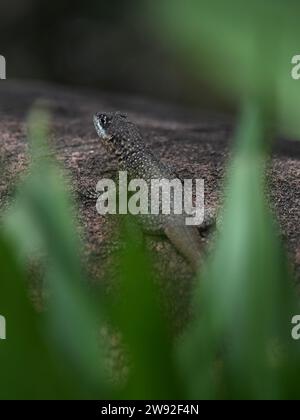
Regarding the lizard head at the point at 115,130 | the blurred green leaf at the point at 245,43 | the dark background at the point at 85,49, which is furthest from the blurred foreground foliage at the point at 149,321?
the dark background at the point at 85,49

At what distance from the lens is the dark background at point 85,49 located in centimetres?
1161

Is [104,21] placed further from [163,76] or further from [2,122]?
[2,122]

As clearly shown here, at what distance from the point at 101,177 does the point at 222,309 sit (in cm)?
237

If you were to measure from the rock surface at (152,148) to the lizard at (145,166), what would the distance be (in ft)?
0.20

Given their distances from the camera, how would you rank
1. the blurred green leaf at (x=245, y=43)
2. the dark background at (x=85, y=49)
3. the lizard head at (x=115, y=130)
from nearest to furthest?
the lizard head at (x=115, y=130)
the blurred green leaf at (x=245, y=43)
the dark background at (x=85, y=49)

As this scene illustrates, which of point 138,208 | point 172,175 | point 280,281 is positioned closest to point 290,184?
point 172,175

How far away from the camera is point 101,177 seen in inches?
174

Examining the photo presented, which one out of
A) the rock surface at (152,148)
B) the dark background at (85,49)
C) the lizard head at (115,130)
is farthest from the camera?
the dark background at (85,49)

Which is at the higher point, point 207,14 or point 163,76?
point 163,76

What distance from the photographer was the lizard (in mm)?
3484

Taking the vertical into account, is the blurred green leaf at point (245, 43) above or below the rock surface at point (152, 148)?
above

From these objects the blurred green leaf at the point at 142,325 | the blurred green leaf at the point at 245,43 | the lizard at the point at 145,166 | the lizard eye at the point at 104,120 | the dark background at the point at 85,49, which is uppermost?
the dark background at the point at 85,49

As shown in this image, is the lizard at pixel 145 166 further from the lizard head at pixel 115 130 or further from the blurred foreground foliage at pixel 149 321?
→ the blurred foreground foliage at pixel 149 321

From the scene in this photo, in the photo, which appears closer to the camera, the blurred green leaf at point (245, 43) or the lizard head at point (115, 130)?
the lizard head at point (115, 130)
